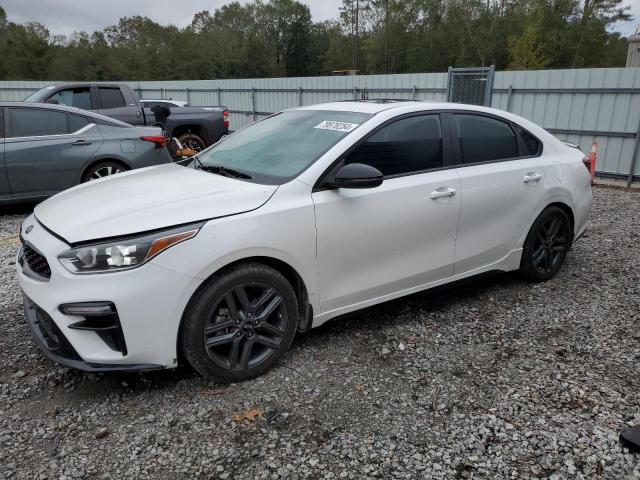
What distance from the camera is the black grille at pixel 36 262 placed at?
2.73 meters

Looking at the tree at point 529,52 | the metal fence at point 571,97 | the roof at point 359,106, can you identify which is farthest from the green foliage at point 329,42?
the roof at point 359,106

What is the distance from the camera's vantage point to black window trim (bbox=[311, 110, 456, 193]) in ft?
10.3

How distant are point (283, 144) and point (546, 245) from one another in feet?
8.56

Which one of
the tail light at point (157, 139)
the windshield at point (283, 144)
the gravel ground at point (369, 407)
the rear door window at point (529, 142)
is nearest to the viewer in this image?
the gravel ground at point (369, 407)

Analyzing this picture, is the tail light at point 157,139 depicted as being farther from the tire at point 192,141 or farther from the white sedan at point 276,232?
the tire at point 192,141

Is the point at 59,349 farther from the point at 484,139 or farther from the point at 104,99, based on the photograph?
the point at 104,99

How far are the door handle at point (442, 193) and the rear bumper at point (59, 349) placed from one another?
2.12m

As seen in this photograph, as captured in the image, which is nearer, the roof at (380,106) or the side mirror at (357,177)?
the side mirror at (357,177)

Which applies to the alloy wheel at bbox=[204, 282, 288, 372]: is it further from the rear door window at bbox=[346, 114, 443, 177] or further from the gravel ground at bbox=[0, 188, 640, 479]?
the rear door window at bbox=[346, 114, 443, 177]

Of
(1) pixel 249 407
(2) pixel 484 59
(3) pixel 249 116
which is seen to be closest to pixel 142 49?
(2) pixel 484 59

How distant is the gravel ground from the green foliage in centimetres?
4485

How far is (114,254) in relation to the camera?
2.55 m

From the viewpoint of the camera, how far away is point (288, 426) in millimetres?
2660

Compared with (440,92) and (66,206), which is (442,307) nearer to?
(66,206)
